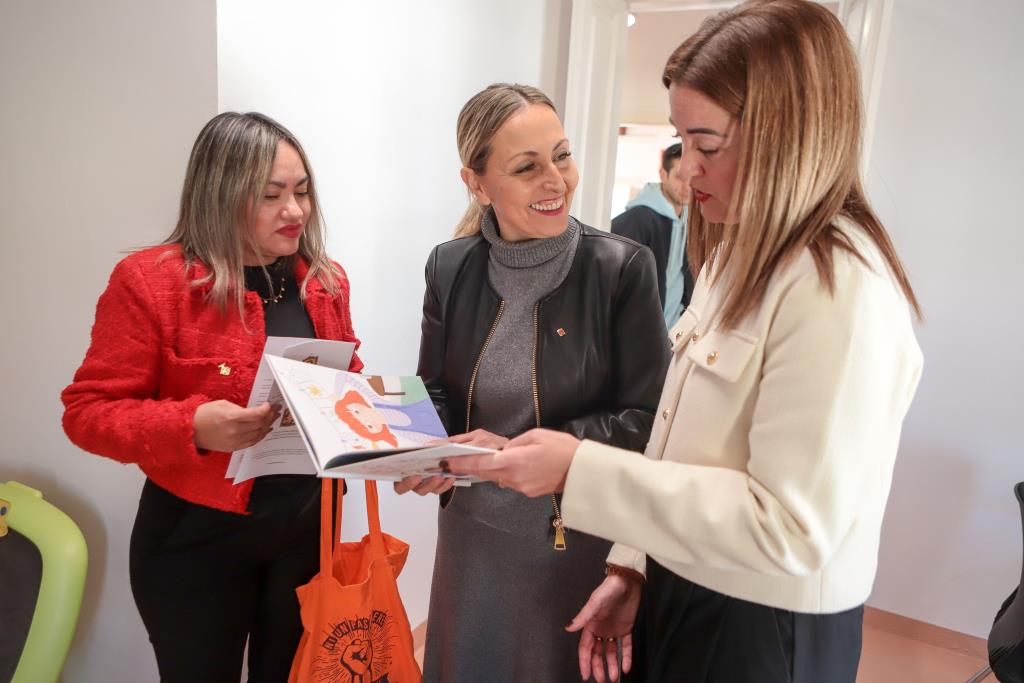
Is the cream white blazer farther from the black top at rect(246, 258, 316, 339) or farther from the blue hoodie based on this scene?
the blue hoodie

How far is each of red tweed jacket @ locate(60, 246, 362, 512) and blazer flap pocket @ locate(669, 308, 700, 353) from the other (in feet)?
2.61

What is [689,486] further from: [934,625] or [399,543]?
[934,625]

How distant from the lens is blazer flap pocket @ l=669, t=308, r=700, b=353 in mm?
1019

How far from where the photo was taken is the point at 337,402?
3.55 feet

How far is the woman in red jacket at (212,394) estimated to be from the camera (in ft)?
4.08

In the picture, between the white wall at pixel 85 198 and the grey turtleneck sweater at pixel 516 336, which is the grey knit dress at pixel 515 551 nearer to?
the grey turtleneck sweater at pixel 516 336

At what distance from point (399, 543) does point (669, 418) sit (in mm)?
784

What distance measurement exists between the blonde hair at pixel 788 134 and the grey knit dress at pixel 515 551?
63 centimetres

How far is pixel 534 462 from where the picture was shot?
36.7 inches

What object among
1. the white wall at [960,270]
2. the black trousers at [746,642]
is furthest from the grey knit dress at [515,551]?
the white wall at [960,270]

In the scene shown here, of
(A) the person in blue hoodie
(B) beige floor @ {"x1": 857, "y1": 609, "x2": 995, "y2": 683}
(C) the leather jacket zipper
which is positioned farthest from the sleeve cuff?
(A) the person in blue hoodie

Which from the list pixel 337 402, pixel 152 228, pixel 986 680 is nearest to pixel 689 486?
pixel 337 402

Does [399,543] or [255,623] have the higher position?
[399,543]

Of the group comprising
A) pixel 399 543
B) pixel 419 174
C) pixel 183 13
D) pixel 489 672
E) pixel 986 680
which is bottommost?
pixel 986 680
